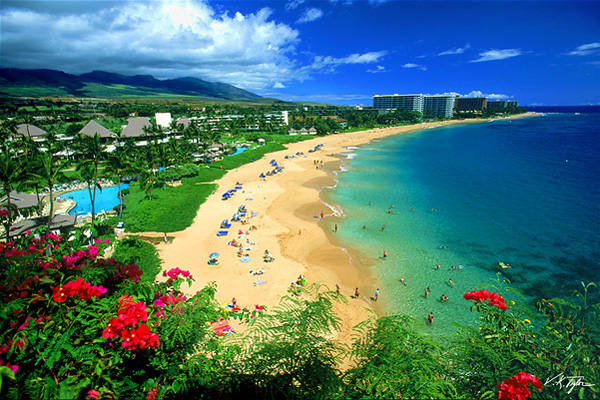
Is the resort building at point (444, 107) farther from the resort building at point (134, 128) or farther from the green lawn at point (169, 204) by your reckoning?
the green lawn at point (169, 204)

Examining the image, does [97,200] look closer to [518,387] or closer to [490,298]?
[490,298]

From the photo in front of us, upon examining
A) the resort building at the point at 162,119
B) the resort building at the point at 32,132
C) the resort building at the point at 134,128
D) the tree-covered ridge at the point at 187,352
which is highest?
the resort building at the point at 162,119

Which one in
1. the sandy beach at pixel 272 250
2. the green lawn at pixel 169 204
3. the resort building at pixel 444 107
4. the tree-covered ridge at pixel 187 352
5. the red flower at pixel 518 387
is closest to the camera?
the tree-covered ridge at pixel 187 352

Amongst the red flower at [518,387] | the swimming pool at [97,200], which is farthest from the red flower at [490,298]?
the swimming pool at [97,200]

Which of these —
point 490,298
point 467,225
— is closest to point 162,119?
point 467,225

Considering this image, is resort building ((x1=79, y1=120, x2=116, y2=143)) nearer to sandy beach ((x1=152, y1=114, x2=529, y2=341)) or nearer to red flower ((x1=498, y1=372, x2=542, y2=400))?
sandy beach ((x1=152, y1=114, x2=529, y2=341))

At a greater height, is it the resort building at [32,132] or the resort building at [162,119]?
the resort building at [162,119]
